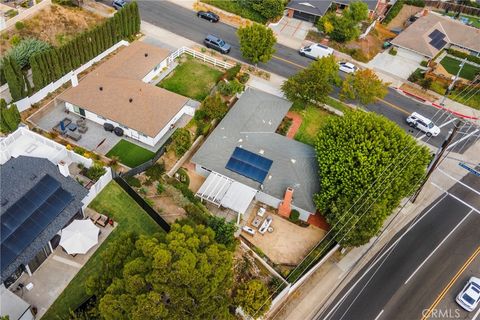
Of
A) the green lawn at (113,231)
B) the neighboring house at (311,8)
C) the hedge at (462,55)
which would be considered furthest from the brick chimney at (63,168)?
the hedge at (462,55)

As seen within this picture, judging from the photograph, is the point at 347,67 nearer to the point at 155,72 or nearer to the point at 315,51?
the point at 315,51

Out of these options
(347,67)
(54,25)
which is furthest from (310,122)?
(54,25)

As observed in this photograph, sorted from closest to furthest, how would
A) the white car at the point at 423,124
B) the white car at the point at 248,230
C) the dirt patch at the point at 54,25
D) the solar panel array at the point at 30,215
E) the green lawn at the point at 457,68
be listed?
the solar panel array at the point at 30,215, the white car at the point at 248,230, the white car at the point at 423,124, the dirt patch at the point at 54,25, the green lawn at the point at 457,68

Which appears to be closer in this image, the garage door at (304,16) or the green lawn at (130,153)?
the green lawn at (130,153)

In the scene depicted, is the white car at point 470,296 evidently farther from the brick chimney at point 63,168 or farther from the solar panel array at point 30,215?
the brick chimney at point 63,168

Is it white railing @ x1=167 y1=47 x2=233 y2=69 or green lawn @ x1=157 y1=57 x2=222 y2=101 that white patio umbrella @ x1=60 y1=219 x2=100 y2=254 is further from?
white railing @ x1=167 y1=47 x2=233 y2=69

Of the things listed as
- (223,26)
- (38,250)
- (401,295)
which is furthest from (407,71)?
(38,250)

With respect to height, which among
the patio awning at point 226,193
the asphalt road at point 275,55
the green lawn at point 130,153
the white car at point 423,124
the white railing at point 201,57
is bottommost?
the green lawn at point 130,153

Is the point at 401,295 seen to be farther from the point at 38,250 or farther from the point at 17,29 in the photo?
the point at 17,29
